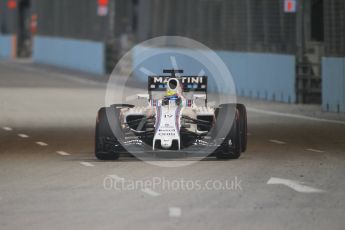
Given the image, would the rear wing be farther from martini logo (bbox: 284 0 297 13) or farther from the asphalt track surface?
martini logo (bbox: 284 0 297 13)

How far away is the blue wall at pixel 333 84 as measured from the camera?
31.1 m

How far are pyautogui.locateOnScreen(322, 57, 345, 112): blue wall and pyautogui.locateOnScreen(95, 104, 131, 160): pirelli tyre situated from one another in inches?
498

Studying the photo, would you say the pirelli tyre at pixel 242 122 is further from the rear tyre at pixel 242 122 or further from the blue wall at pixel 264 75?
the blue wall at pixel 264 75

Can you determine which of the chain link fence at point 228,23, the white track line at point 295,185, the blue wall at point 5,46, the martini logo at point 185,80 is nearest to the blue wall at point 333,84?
the chain link fence at point 228,23

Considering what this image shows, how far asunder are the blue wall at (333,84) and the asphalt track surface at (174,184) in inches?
142

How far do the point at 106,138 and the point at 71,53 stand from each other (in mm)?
47146

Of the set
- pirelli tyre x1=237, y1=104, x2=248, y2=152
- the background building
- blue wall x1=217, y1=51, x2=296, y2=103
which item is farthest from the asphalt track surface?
blue wall x1=217, y1=51, x2=296, y2=103

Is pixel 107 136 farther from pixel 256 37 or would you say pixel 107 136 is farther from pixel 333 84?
pixel 256 37

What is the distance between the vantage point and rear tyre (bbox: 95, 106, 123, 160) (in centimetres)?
1914

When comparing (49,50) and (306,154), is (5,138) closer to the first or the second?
(306,154)

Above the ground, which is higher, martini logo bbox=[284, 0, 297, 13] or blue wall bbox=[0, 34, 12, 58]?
martini logo bbox=[284, 0, 297, 13]

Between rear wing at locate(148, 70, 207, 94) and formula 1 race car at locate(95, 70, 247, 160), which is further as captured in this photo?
rear wing at locate(148, 70, 207, 94)

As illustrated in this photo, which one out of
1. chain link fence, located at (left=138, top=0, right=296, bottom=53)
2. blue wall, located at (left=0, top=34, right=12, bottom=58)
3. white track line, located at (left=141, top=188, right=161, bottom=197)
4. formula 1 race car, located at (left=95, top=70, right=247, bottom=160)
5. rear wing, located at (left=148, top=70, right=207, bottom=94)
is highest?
chain link fence, located at (left=138, top=0, right=296, bottom=53)

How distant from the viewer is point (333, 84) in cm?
3150
